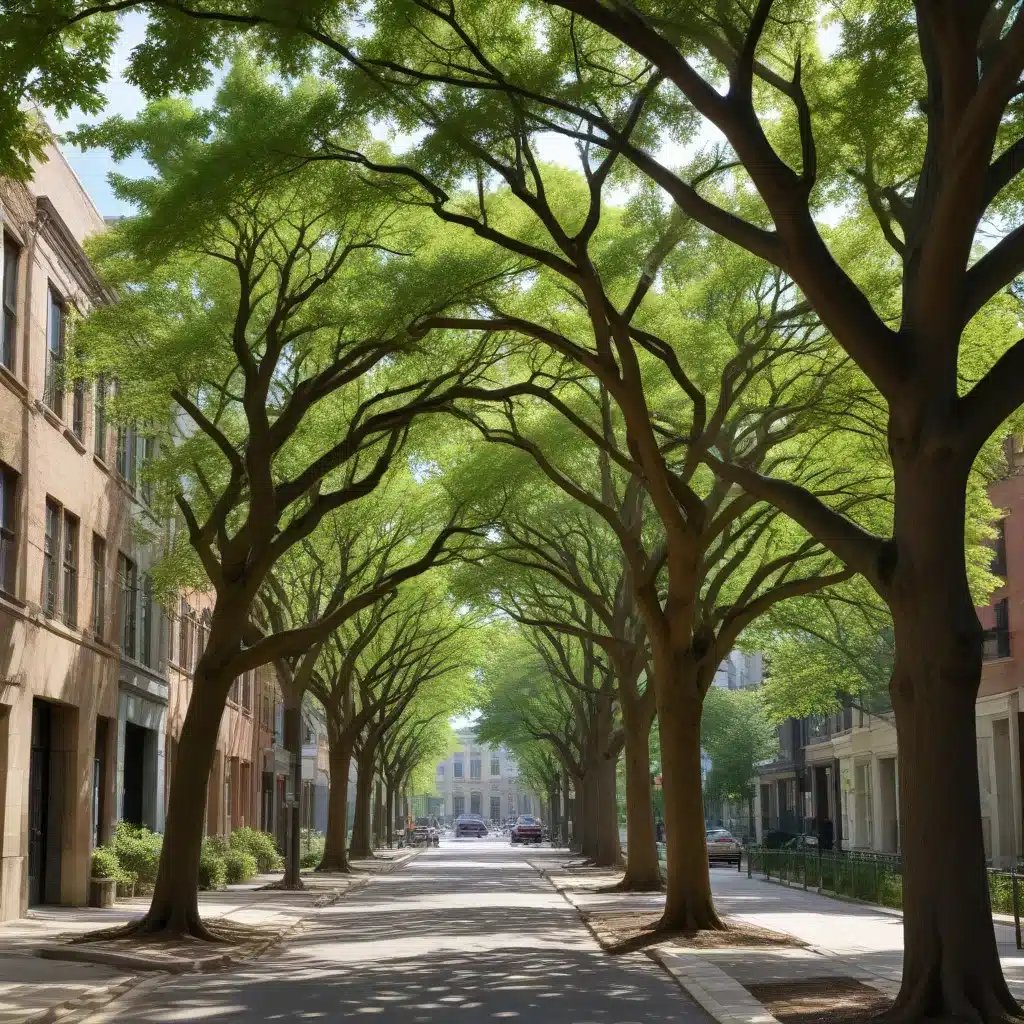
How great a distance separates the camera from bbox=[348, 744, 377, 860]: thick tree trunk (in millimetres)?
52500

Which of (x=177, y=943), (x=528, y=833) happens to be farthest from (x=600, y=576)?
(x=528, y=833)

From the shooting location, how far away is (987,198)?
12219 mm

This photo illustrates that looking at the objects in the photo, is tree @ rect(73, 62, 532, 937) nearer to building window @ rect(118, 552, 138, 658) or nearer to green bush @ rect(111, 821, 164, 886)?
building window @ rect(118, 552, 138, 658)

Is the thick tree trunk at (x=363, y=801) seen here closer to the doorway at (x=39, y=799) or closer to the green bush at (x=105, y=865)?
the green bush at (x=105, y=865)

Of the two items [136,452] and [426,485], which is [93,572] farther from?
[426,485]

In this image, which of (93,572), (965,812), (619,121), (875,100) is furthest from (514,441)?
(965,812)

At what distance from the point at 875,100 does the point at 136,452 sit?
2362 cm

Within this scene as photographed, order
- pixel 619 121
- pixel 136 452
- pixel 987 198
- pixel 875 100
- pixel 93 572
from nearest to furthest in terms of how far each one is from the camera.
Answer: pixel 987 198
pixel 875 100
pixel 619 121
pixel 93 572
pixel 136 452

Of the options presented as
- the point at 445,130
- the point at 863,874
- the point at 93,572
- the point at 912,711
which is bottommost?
the point at 863,874

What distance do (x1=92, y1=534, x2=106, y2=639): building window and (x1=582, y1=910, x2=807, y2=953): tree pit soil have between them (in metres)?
12.8

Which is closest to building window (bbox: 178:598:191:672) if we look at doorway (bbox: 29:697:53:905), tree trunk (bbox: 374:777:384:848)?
doorway (bbox: 29:697:53:905)

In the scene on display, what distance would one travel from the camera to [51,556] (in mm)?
26797

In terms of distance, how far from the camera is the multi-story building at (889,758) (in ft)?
138

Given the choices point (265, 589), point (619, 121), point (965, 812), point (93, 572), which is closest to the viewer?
point (965, 812)
